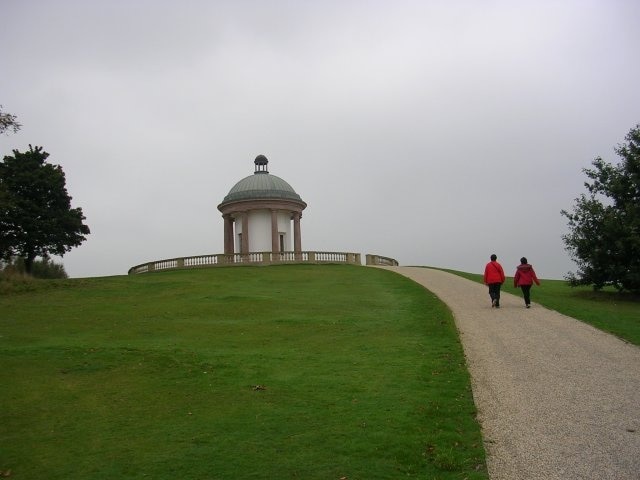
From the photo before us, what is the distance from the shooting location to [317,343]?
17.7 metres

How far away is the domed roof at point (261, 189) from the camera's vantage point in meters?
56.7

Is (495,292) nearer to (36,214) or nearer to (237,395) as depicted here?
(237,395)

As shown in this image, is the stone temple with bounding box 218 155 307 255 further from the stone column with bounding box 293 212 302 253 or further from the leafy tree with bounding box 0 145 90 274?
the leafy tree with bounding box 0 145 90 274

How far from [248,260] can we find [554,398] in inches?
1507

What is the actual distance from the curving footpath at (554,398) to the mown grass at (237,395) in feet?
1.51

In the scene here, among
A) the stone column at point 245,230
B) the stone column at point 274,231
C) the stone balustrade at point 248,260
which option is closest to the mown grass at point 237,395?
the stone balustrade at point 248,260

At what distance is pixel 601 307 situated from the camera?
26.7 metres

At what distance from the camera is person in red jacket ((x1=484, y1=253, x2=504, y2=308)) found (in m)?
24.1

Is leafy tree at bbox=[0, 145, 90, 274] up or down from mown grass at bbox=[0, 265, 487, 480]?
up

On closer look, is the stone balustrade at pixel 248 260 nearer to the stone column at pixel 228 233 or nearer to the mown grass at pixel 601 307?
the stone column at pixel 228 233

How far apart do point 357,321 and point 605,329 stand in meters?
7.33

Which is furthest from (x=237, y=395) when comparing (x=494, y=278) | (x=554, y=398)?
(x=494, y=278)

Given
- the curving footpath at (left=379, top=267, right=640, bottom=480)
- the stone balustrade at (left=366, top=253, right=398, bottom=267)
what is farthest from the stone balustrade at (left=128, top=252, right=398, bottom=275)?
the curving footpath at (left=379, top=267, right=640, bottom=480)

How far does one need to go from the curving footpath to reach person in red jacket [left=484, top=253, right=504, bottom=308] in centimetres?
310
